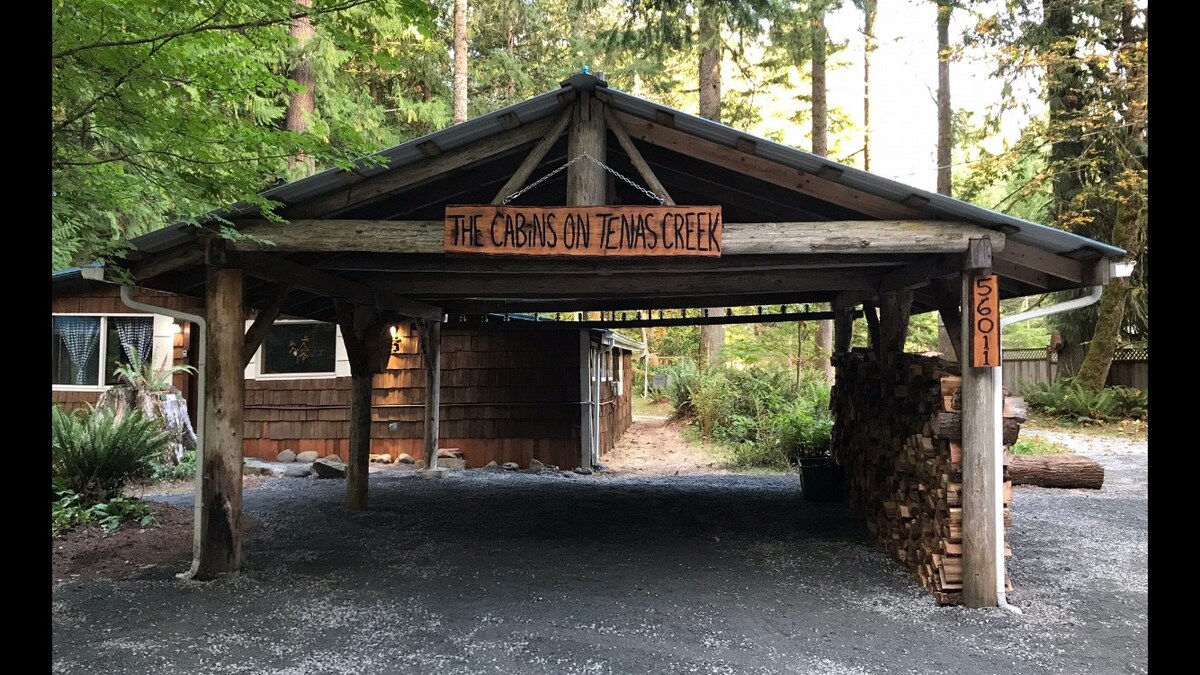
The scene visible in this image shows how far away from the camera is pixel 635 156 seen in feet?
17.2

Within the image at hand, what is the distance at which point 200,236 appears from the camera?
5.59m

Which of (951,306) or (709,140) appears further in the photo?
(951,306)

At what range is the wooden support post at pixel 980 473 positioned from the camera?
509 centimetres

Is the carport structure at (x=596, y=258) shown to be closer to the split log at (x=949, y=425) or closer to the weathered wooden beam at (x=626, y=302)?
the split log at (x=949, y=425)

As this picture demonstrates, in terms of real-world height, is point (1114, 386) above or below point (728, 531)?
above

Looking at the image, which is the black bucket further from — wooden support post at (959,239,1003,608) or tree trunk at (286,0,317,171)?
tree trunk at (286,0,317,171)

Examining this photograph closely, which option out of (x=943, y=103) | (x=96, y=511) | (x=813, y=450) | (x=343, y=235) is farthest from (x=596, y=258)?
(x=943, y=103)

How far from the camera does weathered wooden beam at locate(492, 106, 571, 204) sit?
17.1ft

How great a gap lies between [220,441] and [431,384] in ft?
19.5

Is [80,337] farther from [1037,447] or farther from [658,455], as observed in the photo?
[1037,447]

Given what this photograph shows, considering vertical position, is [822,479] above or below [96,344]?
below

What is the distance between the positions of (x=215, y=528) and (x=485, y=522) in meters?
2.89
